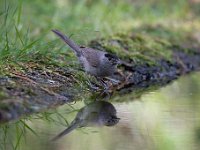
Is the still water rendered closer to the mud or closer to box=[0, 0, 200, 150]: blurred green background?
box=[0, 0, 200, 150]: blurred green background

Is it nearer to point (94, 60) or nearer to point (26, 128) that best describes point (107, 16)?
point (94, 60)

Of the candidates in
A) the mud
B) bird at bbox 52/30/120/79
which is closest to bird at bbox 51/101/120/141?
the mud

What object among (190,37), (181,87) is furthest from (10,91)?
(190,37)

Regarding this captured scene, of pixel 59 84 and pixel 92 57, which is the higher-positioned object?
pixel 92 57

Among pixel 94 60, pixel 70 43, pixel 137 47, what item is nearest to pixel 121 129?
pixel 94 60

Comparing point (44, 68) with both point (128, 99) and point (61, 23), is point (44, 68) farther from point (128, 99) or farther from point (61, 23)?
point (61, 23)

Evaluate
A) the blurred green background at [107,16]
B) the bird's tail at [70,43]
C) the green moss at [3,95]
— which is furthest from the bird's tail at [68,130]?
the blurred green background at [107,16]
